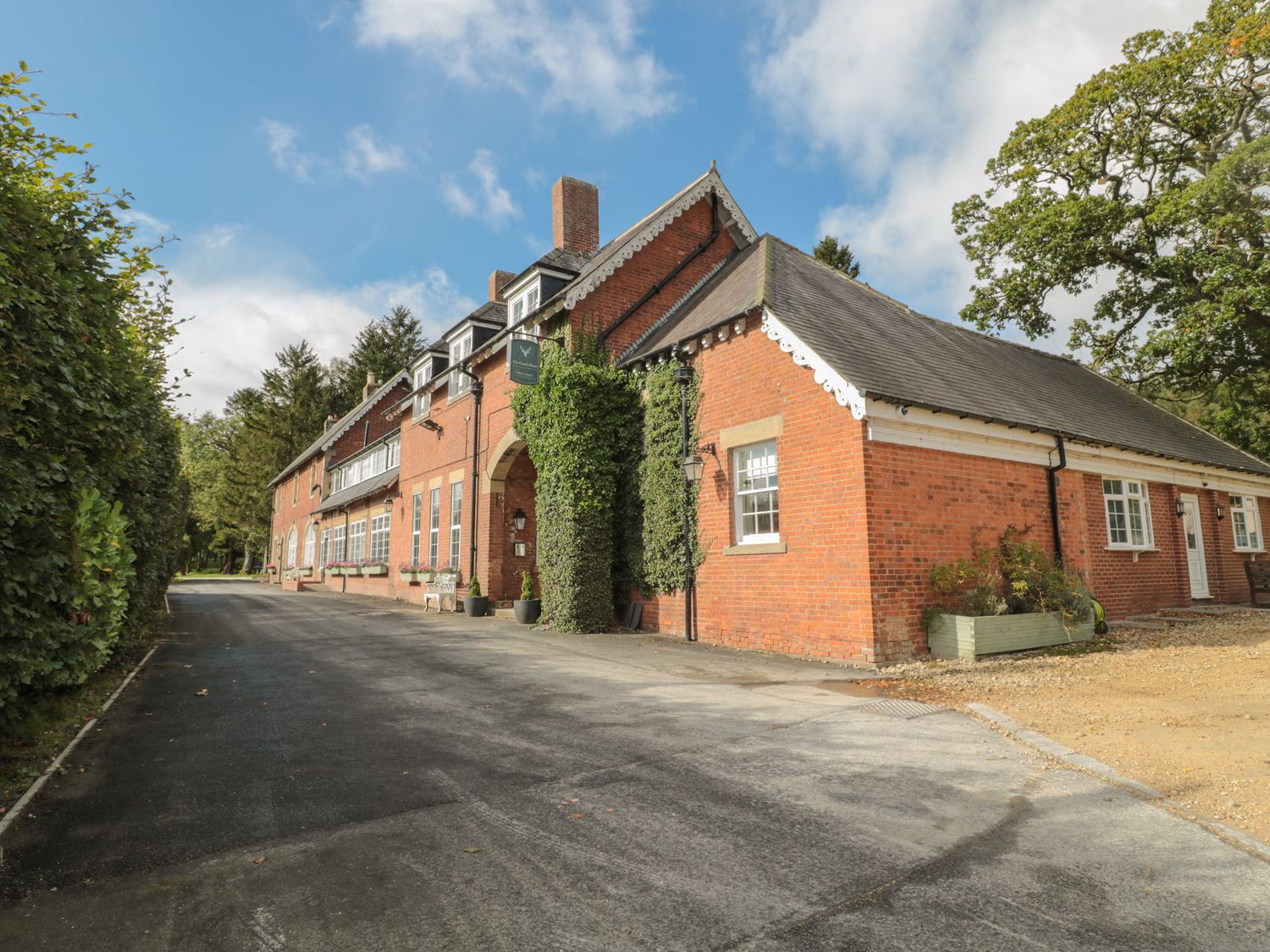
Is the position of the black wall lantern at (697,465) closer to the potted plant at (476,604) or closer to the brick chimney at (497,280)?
the potted plant at (476,604)

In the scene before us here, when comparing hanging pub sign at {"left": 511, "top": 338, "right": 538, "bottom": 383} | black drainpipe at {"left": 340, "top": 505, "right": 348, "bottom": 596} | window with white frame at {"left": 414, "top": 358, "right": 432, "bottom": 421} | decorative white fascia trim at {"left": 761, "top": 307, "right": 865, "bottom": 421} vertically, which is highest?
window with white frame at {"left": 414, "top": 358, "right": 432, "bottom": 421}

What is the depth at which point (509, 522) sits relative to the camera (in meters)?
18.4

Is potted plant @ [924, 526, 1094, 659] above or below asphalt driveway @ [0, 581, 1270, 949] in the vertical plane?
above

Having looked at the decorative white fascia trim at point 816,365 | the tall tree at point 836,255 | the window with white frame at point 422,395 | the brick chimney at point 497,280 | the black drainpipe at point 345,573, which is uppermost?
the tall tree at point 836,255

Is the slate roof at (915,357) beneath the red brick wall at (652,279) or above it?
beneath

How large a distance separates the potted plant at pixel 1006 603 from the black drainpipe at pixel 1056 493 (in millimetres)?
610

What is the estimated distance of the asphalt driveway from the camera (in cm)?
284

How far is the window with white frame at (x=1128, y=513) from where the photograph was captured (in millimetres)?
13992

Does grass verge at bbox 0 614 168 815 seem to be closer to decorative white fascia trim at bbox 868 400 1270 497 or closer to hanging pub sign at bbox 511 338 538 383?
hanging pub sign at bbox 511 338 538 383

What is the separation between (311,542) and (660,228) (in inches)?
1182

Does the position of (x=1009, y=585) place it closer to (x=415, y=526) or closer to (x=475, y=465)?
(x=475, y=465)

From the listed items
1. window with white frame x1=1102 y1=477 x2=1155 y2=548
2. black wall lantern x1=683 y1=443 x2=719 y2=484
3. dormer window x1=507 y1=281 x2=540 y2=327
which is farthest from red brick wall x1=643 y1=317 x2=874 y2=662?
window with white frame x1=1102 y1=477 x2=1155 y2=548

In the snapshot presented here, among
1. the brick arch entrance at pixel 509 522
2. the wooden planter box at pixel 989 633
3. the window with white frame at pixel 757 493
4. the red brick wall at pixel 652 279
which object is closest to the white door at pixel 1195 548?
the wooden planter box at pixel 989 633

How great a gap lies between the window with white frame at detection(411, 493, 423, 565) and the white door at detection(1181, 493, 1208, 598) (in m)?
21.1
